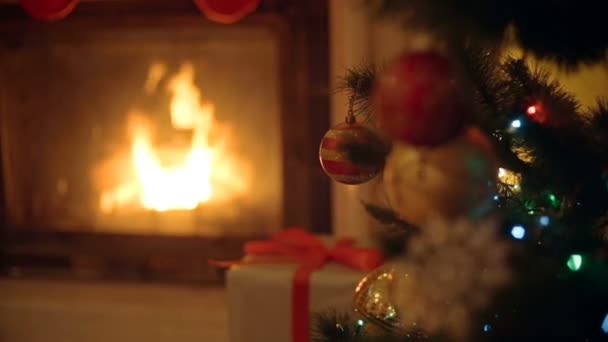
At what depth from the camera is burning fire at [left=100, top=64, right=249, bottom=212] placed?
1453mm

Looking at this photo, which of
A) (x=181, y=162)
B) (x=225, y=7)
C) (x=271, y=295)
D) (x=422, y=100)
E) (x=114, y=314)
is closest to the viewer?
(x=422, y=100)

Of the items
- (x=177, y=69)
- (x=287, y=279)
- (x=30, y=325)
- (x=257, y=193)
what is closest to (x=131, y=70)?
(x=177, y=69)

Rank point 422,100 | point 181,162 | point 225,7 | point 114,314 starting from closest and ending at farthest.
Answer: point 422,100 < point 225,7 < point 114,314 < point 181,162

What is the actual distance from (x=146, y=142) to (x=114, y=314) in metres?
0.36

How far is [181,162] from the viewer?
1.48 m

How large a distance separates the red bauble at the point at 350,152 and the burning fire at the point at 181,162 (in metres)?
0.79

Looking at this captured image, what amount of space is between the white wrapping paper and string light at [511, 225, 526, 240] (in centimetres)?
38

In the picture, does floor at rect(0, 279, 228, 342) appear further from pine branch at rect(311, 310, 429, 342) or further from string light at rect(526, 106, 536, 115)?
string light at rect(526, 106, 536, 115)

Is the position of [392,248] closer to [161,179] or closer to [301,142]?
[301,142]

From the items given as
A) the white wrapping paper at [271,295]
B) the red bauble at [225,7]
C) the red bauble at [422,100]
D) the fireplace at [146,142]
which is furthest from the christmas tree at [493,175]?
the fireplace at [146,142]

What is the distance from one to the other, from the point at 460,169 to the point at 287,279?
50 centimetres

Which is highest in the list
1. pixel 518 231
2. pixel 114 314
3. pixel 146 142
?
pixel 146 142

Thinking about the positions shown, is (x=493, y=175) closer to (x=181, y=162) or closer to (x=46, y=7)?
(x=46, y=7)

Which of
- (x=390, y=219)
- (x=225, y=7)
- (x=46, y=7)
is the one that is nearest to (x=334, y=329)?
(x=390, y=219)
